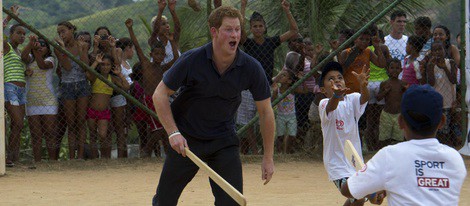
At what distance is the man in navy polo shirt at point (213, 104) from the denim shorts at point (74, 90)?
493 centimetres

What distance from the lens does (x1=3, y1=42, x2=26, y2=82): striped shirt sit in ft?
34.0

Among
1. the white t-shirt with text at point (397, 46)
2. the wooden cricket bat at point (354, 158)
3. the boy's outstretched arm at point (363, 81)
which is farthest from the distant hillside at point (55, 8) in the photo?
the wooden cricket bat at point (354, 158)

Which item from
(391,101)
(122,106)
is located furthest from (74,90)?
(391,101)

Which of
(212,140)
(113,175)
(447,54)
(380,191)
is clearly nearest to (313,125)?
(447,54)

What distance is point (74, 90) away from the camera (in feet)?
35.1

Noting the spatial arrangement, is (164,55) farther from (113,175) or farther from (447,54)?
(447,54)

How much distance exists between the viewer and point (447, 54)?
439 inches

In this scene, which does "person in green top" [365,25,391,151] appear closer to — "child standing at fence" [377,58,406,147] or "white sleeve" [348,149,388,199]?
"child standing at fence" [377,58,406,147]

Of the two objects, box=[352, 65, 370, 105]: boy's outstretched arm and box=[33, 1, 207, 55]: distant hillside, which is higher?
box=[33, 1, 207, 55]: distant hillside

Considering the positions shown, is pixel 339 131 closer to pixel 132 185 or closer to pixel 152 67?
pixel 132 185

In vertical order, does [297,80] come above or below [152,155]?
above

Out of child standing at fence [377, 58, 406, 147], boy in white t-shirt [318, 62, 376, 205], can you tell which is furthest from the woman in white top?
boy in white t-shirt [318, 62, 376, 205]

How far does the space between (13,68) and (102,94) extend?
117 cm

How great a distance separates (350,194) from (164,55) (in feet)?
22.4
